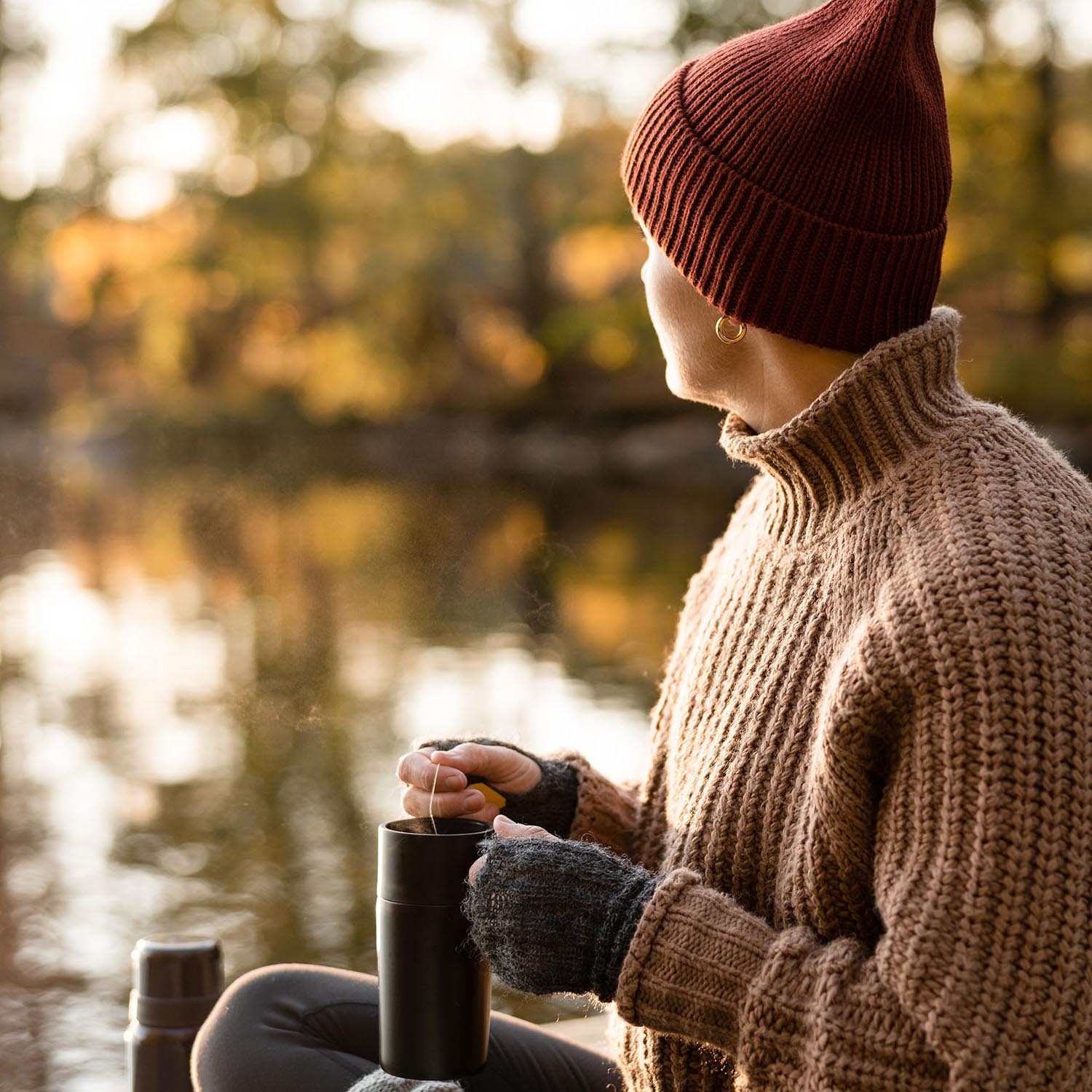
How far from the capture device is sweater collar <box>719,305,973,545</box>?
1.49 meters

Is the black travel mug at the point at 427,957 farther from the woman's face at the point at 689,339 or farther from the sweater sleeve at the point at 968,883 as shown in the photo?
the woman's face at the point at 689,339

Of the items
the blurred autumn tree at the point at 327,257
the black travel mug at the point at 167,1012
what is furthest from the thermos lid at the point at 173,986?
the blurred autumn tree at the point at 327,257

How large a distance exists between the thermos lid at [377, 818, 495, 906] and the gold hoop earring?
61 cm

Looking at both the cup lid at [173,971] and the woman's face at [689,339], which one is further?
the cup lid at [173,971]

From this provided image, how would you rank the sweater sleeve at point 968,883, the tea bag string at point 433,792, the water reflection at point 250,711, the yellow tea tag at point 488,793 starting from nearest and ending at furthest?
1. the sweater sleeve at point 968,883
2. the tea bag string at point 433,792
3. the yellow tea tag at point 488,793
4. the water reflection at point 250,711

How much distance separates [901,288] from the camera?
159cm

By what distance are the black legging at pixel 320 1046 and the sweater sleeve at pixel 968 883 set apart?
0.55 metres

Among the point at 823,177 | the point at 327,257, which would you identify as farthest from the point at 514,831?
the point at 327,257

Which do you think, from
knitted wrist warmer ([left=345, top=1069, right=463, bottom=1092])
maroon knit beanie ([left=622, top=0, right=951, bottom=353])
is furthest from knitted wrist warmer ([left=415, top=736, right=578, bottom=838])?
maroon knit beanie ([left=622, top=0, right=951, bottom=353])

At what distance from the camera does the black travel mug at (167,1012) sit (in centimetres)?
207

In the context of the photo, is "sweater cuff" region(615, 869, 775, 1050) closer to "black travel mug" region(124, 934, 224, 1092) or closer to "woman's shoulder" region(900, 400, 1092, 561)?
"woman's shoulder" region(900, 400, 1092, 561)

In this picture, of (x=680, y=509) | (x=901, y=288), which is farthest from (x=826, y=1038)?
(x=680, y=509)

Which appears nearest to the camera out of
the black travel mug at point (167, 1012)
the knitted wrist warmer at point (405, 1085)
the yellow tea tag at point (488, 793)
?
the knitted wrist warmer at point (405, 1085)

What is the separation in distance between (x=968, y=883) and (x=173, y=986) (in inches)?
49.8
